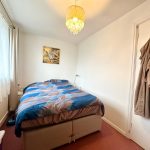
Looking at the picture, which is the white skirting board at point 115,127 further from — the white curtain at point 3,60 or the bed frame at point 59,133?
the white curtain at point 3,60

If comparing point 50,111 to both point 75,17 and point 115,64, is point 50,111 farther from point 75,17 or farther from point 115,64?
point 115,64

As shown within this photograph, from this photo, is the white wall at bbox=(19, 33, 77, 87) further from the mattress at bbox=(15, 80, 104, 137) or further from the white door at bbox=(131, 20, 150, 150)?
the white door at bbox=(131, 20, 150, 150)

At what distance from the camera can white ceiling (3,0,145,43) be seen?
1.87 metres

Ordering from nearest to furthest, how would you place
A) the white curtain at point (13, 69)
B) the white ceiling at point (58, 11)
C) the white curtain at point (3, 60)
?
the white ceiling at point (58, 11), the white curtain at point (3, 60), the white curtain at point (13, 69)

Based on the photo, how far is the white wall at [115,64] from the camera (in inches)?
81.0

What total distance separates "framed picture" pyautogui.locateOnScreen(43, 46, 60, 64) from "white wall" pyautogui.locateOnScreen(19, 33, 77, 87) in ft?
0.38

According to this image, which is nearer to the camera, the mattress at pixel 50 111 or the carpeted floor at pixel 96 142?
the mattress at pixel 50 111

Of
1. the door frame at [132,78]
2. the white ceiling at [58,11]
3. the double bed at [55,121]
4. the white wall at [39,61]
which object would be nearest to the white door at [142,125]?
the door frame at [132,78]

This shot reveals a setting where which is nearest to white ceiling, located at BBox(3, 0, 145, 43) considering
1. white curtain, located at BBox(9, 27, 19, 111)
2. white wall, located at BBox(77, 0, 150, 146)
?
white wall, located at BBox(77, 0, 150, 146)

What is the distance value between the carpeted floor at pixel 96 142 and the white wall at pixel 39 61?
191 cm

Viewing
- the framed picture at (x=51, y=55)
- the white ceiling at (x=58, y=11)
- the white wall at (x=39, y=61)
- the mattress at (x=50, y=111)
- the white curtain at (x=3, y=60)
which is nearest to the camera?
the mattress at (x=50, y=111)

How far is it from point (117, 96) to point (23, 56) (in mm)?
3159

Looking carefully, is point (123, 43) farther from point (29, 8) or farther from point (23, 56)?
point (23, 56)

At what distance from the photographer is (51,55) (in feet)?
12.7
